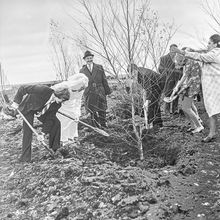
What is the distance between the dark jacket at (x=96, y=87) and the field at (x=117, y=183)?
1148mm

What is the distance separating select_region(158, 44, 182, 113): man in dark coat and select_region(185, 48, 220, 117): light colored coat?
574 millimetres

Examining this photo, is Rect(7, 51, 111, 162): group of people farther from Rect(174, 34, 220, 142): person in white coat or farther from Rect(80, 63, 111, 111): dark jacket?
Rect(174, 34, 220, 142): person in white coat

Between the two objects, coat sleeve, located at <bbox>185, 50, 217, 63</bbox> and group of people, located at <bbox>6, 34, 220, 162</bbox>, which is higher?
coat sleeve, located at <bbox>185, 50, 217, 63</bbox>

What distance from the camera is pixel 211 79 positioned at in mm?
4504

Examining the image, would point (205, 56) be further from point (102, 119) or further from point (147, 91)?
point (102, 119)

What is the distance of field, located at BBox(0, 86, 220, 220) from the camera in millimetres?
3154

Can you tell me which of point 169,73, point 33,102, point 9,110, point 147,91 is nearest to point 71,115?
point 33,102

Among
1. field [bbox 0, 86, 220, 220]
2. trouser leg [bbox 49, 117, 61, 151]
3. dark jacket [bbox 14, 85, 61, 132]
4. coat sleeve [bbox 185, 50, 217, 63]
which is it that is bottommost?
field [bbox 0, 86, 220, 220]

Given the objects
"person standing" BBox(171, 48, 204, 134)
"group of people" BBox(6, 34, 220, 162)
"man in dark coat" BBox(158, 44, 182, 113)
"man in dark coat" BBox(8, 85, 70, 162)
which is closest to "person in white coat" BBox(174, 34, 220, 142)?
"group of people" BBox(6, 34, 220, 162)

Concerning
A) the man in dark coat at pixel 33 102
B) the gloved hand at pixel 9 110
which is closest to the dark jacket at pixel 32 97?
the man in dark coat at pixel 33 102

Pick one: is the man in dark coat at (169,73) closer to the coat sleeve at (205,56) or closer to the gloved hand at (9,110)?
the coat sleeve at (205,56)

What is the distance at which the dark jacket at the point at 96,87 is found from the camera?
253 inches

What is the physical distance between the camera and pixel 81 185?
3809mm

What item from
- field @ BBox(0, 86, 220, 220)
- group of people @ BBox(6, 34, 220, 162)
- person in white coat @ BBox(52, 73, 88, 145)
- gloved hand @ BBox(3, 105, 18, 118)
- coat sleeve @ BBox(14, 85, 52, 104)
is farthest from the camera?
person in white coat @ BBox(52, 73, 88, 145)
